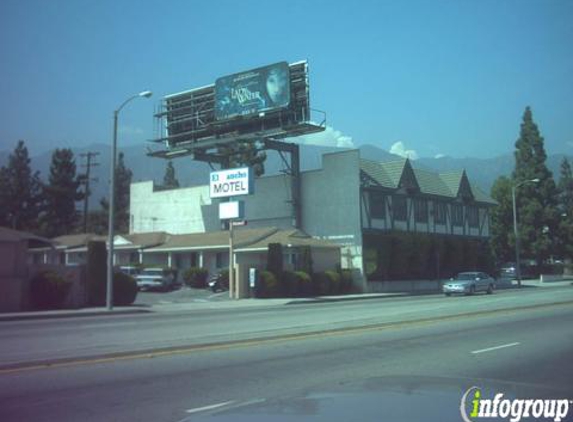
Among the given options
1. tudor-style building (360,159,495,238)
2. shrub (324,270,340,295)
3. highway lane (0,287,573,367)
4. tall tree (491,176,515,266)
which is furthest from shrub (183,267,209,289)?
tall tree (491,176,515,266)

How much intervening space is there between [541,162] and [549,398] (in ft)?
232

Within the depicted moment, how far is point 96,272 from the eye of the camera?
32.8 metres

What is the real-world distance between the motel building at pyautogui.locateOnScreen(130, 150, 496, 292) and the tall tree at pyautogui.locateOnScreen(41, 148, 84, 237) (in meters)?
27.8

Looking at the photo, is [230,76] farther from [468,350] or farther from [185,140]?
[468,350]

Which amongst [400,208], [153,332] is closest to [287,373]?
[153,332]

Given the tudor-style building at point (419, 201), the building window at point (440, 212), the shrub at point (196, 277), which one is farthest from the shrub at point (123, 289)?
the building window at point (440, 212)

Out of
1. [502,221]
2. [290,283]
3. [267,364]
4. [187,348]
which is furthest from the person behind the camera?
[502,221]

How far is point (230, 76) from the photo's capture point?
50.6m

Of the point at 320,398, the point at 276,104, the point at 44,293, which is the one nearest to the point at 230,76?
the point at 276,104

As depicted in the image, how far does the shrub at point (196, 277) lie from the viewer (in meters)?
47.3

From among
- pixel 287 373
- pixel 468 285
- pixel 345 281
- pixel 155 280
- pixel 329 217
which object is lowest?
pixel 287 373

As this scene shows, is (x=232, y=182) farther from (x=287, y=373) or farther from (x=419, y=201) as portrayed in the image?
(x=287, y=373)

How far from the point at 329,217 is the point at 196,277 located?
11463 millimetres

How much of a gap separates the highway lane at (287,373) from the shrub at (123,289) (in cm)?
1968
